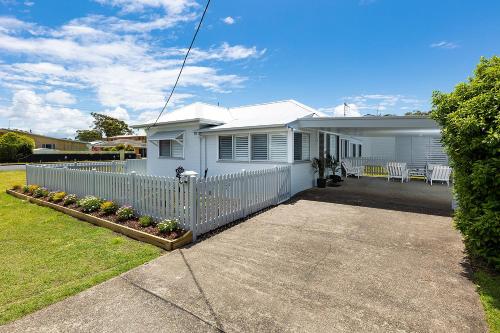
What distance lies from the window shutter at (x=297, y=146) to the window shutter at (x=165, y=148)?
7922 millimetres

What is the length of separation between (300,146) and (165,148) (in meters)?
8.36

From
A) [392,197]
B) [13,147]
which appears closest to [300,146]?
Result: [392,197]

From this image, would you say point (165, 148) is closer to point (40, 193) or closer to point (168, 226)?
point (40, 193)

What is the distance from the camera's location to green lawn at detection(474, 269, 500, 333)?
291 cm

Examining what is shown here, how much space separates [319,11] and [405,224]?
29.0 ft

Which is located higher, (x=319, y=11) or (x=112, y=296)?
(x=319, y=11)

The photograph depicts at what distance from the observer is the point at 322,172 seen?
1286 cm

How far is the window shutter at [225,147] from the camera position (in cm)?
1284

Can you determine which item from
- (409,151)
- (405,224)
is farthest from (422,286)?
(409,151)

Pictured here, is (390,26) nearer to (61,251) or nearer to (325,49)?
(325,49)

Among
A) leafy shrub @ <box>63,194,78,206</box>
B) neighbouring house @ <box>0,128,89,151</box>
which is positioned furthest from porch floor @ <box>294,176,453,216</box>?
neighbouring house @ <box>0,128,89,151</box>

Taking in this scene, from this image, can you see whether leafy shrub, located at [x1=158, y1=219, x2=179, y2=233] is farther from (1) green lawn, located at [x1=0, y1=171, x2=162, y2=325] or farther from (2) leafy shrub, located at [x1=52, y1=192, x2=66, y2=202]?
(2) leafy shrub, located at [x1=52, y1=192, x2=66, y2=202]

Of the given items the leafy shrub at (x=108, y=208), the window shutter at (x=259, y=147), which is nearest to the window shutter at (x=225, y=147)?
Answer: the window shutter at (x=259, y=147)

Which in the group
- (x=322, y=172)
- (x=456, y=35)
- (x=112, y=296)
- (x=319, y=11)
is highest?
(x=319, y=11)
